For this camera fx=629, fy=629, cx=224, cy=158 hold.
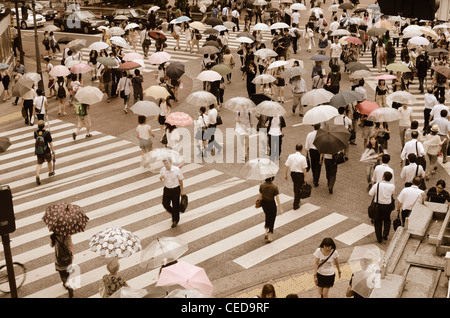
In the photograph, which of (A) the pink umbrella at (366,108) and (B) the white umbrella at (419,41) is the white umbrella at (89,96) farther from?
(B) the white umbrella at (419,41)

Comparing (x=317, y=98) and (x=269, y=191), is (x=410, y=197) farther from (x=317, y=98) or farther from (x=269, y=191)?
(x=317, y=98)

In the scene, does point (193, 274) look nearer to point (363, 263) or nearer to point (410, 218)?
point (363, 263)

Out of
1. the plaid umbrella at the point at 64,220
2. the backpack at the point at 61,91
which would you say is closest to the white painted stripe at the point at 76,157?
the backpack at the point at 61,91

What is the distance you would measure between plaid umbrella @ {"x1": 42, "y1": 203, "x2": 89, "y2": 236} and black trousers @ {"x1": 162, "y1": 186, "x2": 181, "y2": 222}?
3005 mm

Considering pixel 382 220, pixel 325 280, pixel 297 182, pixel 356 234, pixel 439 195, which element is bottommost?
pixel 356 234

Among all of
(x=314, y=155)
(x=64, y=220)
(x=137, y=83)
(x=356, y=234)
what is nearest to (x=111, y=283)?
(x=64, y=220)

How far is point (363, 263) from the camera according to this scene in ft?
31.3

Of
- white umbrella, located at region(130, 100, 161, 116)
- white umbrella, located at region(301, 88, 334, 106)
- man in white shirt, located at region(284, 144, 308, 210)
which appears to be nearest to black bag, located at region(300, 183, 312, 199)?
man in white shirt, located at region(284, 144, 308, 210)

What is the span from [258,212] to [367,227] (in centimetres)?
265

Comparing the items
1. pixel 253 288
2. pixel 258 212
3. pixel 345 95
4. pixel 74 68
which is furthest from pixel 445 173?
pixel 74 68

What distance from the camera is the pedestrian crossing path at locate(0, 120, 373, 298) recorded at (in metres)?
13.1

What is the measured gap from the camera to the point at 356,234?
14320 mm

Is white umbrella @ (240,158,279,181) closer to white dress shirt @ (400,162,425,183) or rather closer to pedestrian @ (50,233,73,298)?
white dress shirt @ (400,162,425,183)

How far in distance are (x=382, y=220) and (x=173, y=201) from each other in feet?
15.3
